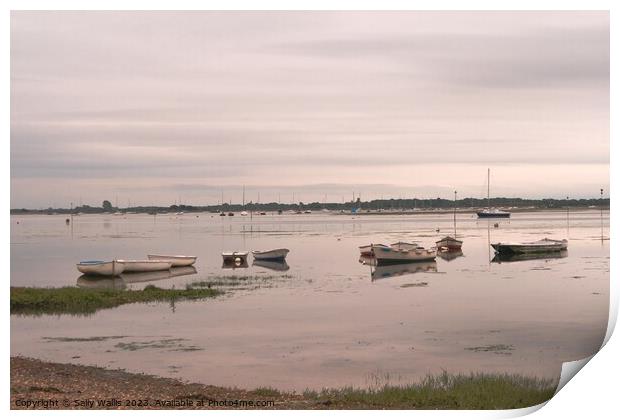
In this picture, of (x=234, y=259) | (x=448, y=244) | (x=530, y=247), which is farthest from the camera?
(x=448, y=244)

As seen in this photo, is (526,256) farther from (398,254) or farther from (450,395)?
(450,395)

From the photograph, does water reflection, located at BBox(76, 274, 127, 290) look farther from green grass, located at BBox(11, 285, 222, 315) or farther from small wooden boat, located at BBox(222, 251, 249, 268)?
small wooden boat, located at BBox(222, 251, 249, 268)

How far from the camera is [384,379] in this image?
11.5 m

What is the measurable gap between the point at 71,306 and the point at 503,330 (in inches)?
382

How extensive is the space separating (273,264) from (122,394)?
2268 cm

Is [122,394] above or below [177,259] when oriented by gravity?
below

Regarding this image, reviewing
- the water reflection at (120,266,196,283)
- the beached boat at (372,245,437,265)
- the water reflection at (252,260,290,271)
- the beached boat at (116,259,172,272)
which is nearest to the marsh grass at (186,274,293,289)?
the water reflection at (120,266,196,283)

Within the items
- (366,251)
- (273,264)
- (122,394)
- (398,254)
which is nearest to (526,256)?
(398,254)

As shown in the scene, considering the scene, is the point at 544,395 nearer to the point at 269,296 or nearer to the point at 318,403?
the point at 318,403

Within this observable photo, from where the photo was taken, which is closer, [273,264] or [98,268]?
[98,268]

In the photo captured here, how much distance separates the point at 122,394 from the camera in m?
9.77

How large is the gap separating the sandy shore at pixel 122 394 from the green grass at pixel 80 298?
Answer: 251 inches

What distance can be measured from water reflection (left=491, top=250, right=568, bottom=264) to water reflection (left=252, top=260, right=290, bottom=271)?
356 inches

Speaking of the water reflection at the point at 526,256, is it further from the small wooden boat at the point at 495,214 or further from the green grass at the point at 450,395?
the small wooden boat at the point at 495,214
